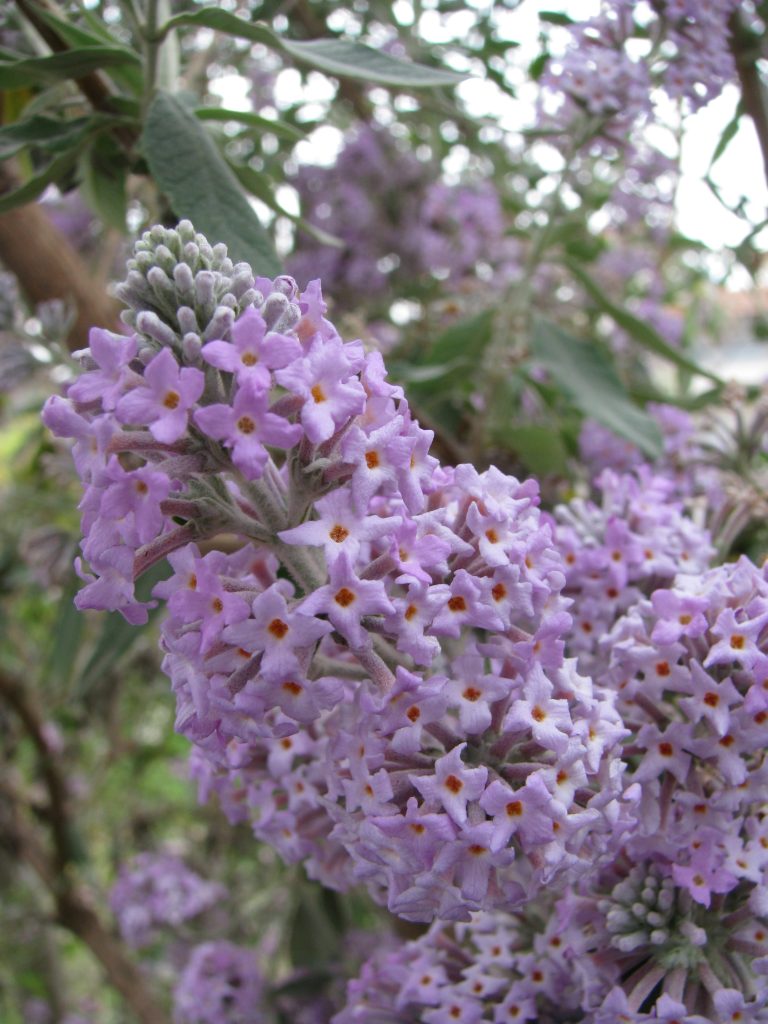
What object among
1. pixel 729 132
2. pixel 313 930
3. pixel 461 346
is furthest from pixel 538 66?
pixel 313 930

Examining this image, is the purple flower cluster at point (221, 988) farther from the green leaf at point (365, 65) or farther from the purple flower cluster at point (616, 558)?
the green leaf at point (365, 65)

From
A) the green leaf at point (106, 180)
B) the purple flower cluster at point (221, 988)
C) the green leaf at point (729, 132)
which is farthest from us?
the purple flower cluster at point (221, 988)

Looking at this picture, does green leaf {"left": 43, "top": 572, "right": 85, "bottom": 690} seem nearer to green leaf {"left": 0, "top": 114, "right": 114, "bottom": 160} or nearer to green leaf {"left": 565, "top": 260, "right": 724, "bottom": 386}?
green leaf {"left": 0, "top": 114, "right": 114, "bottom": 160}

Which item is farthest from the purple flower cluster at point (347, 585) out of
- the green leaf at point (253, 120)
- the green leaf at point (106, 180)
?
the green leaf at point (106, 180)

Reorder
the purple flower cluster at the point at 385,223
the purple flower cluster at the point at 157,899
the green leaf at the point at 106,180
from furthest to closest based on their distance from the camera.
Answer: the purple flower cluster at the point at 385,223 → the purple flower cluster at the point at 157,899 → the green leaf at the point at 106,180

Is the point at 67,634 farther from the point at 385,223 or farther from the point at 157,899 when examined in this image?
the point at 385,223

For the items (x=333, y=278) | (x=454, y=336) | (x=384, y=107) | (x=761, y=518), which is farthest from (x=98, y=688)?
(x=761, y=518)
